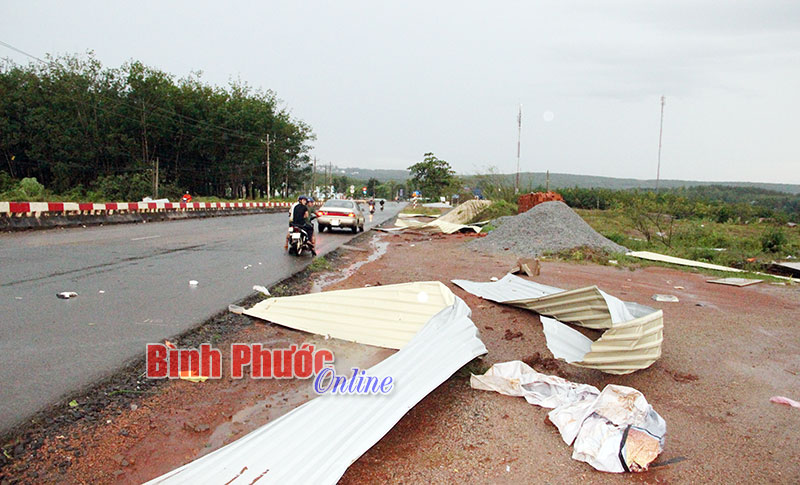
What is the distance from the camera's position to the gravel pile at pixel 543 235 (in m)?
16.5

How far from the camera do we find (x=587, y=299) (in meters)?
6.10

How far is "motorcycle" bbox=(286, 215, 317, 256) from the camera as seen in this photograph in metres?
13.2

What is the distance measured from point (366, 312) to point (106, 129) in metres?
57.5

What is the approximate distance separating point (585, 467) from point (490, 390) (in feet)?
3.99

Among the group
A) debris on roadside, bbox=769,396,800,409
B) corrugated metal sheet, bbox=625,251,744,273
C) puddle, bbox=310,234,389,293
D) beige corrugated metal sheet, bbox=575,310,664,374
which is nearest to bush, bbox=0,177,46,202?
puddle, bbox=310,234,389,293

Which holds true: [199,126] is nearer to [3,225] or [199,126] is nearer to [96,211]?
[96,211]

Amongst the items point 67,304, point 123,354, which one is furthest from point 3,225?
point 123,354

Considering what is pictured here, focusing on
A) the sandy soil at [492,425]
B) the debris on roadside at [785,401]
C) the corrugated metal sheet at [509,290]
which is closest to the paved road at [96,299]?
the sandy soil at [492,425]

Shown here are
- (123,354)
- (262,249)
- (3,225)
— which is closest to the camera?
(123,354)

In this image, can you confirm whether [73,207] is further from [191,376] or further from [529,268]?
[191,376]

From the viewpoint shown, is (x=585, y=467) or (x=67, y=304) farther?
(x=67, y=304)

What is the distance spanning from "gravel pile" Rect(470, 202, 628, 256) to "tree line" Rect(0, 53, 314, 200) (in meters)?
43.3

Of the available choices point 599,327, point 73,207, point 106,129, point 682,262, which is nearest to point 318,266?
point 599,327

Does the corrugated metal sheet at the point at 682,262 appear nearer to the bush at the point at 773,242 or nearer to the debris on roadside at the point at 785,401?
the bush at the point at 773,242
